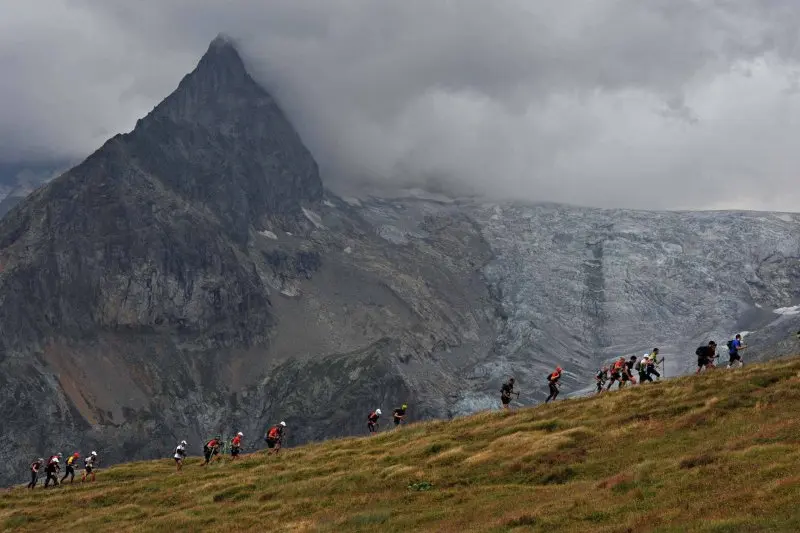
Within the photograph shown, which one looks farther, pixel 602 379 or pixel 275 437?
pixel 275 437

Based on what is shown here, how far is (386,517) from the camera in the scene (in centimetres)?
3259

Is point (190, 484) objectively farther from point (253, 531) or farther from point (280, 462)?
point (253, 531)

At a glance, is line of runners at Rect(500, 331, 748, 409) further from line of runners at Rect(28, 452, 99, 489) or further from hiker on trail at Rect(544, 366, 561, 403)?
line of runners at Rect(28, 452, 99, 489)

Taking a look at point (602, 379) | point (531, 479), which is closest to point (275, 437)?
point (602, 379)

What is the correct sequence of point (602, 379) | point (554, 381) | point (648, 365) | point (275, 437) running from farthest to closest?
point (275, 437) < point (602, 379) < point (554, 381) < point (648, 365)

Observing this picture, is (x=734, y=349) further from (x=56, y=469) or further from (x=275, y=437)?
(x=56, y=469)

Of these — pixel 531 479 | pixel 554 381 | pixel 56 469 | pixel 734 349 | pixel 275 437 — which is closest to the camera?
pixel 531 479

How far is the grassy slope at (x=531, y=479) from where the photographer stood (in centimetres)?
2577

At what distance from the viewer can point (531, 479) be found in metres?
35.8

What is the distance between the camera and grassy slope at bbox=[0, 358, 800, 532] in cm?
2577

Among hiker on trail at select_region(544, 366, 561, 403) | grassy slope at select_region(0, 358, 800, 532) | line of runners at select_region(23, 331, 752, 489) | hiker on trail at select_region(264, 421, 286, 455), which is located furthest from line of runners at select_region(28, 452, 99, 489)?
hiker on trail at select_region(544, 366, 561, 403)

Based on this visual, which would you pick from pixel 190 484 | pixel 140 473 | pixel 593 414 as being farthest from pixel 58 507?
pixel 593 414

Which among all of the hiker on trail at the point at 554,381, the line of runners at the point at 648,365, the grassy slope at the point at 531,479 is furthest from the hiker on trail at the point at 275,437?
the hiker on trail at the point at 554,381

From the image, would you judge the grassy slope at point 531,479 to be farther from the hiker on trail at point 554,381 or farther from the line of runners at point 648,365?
the line of runners at point 648,365
